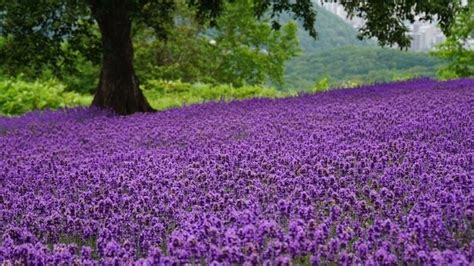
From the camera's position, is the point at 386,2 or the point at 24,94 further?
the point at 24,94

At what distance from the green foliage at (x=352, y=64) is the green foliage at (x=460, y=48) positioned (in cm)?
4255

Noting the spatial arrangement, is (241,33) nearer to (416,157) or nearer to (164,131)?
(164,131)

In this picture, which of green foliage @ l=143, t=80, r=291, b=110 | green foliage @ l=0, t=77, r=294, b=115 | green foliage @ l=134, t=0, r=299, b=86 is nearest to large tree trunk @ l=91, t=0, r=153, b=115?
green foliage @ l=0, t=77, r=294, b=115

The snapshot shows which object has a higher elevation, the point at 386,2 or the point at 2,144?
the point at 386,2

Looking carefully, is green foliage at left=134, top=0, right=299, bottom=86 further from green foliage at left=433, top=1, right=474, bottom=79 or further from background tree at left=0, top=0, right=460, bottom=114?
background tree at left=0, top=0, right=460, bottom=114

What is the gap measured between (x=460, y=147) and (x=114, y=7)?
979 cm

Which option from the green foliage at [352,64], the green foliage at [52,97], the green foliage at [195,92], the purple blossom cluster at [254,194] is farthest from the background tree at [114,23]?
the green foliage at [352,64]

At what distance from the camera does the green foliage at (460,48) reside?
3073 centimetres

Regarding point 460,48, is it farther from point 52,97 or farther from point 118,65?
point 118,65

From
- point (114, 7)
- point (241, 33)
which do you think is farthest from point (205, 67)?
point (114, 7)

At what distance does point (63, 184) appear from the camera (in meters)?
5.79

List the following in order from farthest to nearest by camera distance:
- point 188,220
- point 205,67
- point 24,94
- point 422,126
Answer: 1. point 205,67
2. point 24,94
3. point 422,126
4. point 188,220

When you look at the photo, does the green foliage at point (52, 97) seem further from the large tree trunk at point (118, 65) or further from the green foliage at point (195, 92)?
the large tree trunk at point (118, 65)

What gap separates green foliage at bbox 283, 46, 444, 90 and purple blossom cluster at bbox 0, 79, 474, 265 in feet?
227
